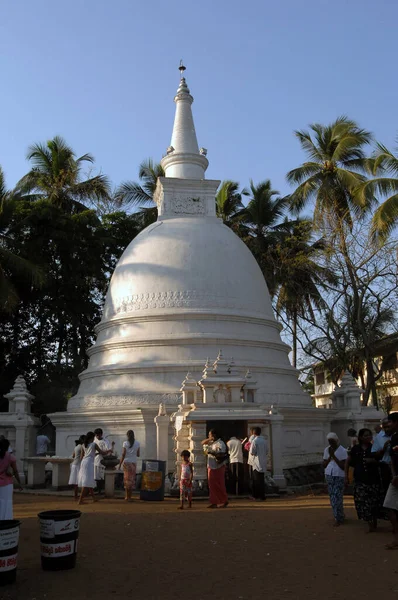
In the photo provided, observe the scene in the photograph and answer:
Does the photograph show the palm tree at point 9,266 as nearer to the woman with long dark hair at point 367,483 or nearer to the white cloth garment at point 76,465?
the white cloth garment at point 76,465

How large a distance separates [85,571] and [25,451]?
13.9 meters

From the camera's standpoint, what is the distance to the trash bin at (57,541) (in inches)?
271

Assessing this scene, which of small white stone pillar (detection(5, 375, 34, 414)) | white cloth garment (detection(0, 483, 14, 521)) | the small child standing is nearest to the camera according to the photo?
white cloth garment (detection(0, 483, 14, 521))

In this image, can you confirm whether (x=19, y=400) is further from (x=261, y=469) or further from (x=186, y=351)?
(x=261, y=469)

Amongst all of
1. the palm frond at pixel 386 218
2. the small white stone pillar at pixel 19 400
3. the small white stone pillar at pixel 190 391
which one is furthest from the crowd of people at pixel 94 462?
the palm frond at pixel 386 218

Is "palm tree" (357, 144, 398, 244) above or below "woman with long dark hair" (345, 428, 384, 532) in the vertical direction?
above

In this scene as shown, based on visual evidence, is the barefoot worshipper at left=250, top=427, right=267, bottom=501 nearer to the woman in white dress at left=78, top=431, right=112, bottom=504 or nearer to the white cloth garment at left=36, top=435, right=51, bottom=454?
the woman in white dress at left=78, top=431, right=112, bottom=504

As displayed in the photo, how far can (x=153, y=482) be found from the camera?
13883 mm

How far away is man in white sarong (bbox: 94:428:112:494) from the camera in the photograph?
47.7ft

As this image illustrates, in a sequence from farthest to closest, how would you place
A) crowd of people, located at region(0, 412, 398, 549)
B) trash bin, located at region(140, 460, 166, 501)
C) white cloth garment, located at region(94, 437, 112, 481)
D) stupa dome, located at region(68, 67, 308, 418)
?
stupa dome, located at region(68, 67, 308, 418) → white cloth garment, located at region(94, 437, 112, 481) → trash bin, located at region(140, 460, 166, 501) → crowd of people, located at region(0, 412, 398, 549)

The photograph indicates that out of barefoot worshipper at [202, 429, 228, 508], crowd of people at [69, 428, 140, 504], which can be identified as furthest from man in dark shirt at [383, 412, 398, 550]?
crowd of people at [69, 428, 140, 504]

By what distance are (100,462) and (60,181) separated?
22.2m

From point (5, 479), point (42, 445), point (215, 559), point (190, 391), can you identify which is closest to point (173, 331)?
point (190, 391)

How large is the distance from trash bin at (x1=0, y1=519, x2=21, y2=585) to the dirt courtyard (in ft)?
0.42
